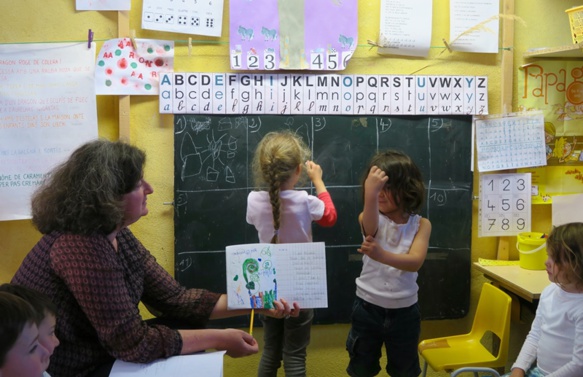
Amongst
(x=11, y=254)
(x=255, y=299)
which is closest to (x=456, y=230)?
(x=255, y=299)

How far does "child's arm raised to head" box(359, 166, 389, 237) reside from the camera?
2219mm

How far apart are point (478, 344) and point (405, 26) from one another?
154 centimetres

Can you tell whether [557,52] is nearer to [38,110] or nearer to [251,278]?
[251,278]

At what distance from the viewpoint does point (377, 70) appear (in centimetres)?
297

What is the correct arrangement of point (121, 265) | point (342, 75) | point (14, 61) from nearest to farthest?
1. point (121, 265)
2. point (14, 61)
3. point (342, 75)

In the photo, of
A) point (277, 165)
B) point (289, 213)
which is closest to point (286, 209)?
point (289, 213)

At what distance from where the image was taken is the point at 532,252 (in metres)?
2.87

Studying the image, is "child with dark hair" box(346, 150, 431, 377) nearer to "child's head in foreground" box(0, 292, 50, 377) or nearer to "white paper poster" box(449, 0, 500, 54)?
"white paper poster" box(449, 0, 500, 54)

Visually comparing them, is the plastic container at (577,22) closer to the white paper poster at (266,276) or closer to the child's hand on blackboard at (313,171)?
the child's hand on blackboard at (313,171)

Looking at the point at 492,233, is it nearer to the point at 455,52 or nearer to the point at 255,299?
the point at 455,52

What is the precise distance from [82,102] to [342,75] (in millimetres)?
1229

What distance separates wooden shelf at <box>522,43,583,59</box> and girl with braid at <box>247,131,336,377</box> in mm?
1261

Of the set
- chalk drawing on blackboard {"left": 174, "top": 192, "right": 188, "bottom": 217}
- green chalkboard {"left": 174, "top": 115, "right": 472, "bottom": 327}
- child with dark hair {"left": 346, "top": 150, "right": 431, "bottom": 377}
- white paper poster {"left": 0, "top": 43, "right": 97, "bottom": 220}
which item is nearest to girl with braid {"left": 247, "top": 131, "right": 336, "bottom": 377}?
child with dark hair {"left": 346, "top": 150, "right": 431, "bottom": 377}

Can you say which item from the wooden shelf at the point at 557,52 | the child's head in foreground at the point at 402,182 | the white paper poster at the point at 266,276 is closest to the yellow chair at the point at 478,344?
the child's head in foreground at the point at 402,182
